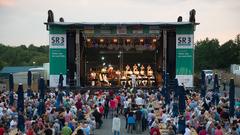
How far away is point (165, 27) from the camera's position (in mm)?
38188

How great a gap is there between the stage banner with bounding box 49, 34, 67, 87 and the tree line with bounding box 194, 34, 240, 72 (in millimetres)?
65752

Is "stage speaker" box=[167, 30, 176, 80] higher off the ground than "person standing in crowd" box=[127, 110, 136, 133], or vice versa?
"stage speaker" box=[167, 30, 176, 80]

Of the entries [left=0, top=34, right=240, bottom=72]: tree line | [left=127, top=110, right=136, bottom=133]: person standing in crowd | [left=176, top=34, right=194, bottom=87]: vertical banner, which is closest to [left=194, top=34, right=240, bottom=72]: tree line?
[left=0, top=34, right=240, bottom=72]: tree line

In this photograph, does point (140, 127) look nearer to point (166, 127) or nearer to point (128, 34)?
point (166, 127)

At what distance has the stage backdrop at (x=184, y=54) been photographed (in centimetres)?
3816

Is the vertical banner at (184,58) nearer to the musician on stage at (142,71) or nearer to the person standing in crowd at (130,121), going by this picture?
the musician on stage at (142,71)

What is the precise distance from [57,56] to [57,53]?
0.74ft

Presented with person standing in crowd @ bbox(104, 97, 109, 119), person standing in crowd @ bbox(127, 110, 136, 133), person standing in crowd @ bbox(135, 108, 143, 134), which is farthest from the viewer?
person standing in crowd @ bbox(104, 97, 109, 119)

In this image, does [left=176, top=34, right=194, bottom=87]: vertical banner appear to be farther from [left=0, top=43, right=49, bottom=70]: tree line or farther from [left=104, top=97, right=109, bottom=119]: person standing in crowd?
[left=0, top=43, right=49, bottom=70]: tree line

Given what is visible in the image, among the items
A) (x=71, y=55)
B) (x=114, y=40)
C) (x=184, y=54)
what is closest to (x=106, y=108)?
(x=71, y=55)

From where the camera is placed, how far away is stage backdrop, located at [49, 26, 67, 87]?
3838cm

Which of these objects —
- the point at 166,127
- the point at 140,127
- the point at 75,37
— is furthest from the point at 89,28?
the point at 166,127

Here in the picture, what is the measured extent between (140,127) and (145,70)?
73.7 ft

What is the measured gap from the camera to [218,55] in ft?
349
